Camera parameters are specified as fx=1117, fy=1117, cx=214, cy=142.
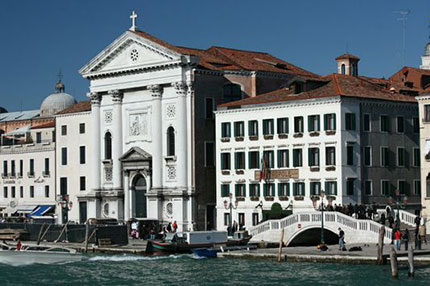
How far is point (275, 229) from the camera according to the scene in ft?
194

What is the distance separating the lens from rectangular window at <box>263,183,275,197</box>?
6488 centimetres

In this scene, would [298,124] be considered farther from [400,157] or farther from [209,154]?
[209,154]

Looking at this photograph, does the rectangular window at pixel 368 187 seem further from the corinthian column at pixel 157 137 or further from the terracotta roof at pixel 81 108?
the terracotta roof at pixel 81 108

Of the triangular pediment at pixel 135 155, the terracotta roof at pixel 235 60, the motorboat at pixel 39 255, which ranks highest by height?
the terracotta roof at pixel 235 60

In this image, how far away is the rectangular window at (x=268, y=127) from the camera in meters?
64.7

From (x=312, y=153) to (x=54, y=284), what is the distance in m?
20.1

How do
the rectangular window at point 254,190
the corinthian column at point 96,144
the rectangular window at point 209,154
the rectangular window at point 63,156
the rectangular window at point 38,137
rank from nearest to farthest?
1. the rectangular window at point 254,190
2. the rectangular window at point 209,154
3. the corinthian column at point 96,144
4. the rectangular window at point 63,156
5. the rectangular window at point 38,137

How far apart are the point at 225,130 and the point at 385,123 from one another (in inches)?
382

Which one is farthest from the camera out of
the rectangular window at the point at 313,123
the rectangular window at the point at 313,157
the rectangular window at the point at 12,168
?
the rectangular window at the point at 12,168

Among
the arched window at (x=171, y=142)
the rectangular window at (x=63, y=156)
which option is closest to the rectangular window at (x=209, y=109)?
the arched window at (x=171, y=142)

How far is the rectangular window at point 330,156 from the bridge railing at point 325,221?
5.11 m

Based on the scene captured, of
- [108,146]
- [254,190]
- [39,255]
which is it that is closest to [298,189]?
[254,190]

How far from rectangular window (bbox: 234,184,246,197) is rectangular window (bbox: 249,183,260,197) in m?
0.64

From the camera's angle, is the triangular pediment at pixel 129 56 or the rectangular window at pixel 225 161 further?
the triangular pediment at pixel 129 56
